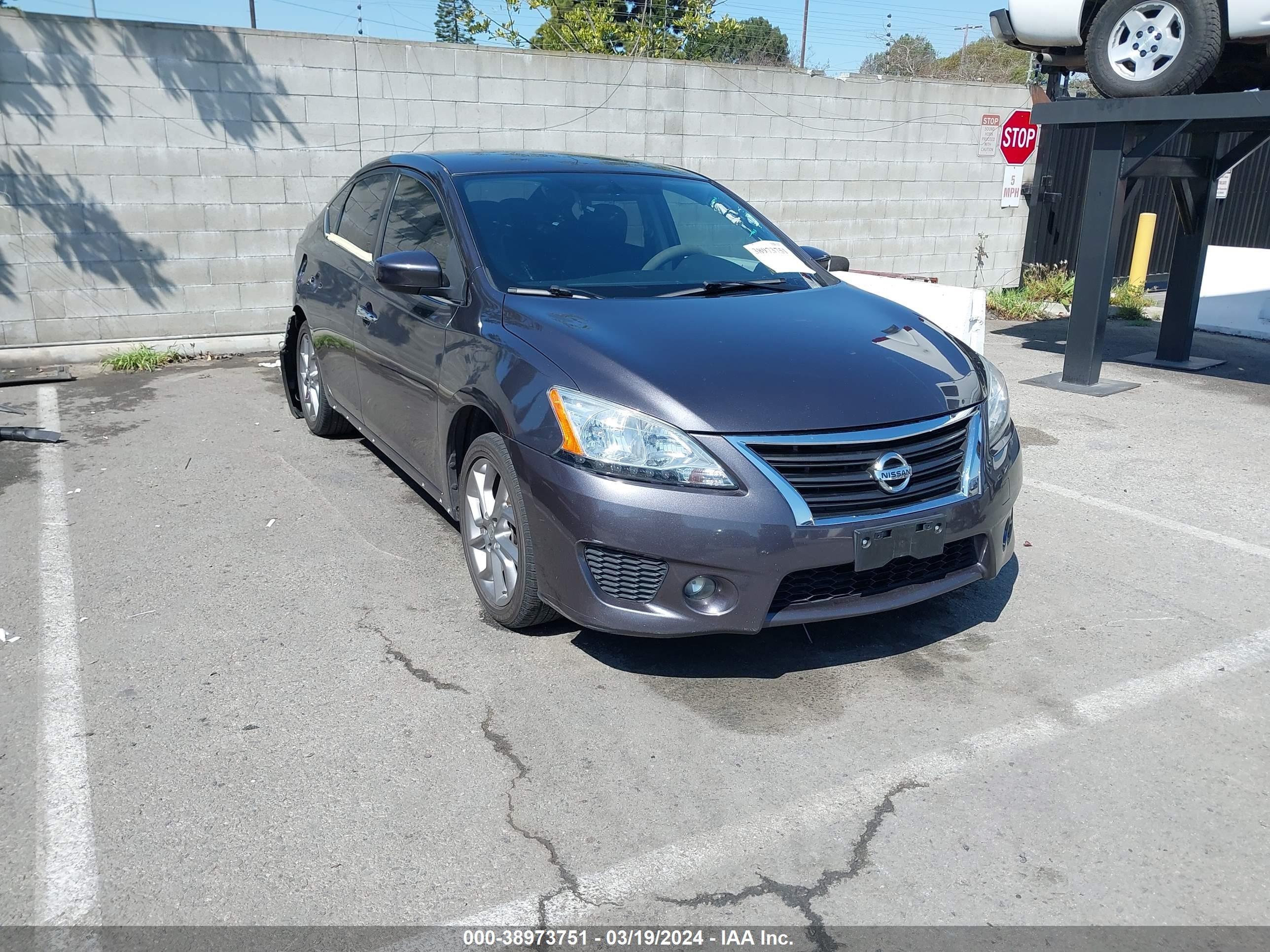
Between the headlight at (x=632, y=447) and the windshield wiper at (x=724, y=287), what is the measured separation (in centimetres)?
97

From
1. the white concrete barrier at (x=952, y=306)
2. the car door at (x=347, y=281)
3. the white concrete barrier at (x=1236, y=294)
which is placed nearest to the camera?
the car door at (x=347, y=281)

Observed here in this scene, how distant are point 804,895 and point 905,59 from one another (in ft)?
141

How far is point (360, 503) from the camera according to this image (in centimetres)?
552

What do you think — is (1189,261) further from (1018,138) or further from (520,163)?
(520,163)

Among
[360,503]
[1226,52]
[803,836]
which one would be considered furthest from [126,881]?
[1226,52]

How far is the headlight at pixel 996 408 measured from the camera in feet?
12.8

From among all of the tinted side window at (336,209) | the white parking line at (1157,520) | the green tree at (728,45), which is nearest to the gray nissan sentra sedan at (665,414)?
the tinted side window at (336,209)

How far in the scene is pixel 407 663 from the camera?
382cm

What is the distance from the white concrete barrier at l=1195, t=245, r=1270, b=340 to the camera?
1145 cm

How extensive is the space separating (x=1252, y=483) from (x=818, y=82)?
24.5ft

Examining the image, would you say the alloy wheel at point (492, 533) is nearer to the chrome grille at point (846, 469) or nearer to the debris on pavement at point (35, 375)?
the chrome grille at point (846, 469)

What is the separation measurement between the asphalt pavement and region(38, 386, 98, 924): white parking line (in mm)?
11

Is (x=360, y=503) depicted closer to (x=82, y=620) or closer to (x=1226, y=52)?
(x=82, y=620)

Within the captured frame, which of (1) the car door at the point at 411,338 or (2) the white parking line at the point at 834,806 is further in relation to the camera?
(1) the car door at the point at 411,338
